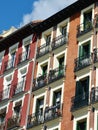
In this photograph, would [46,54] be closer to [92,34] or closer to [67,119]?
[92,34]

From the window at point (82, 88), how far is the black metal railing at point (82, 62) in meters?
1.15

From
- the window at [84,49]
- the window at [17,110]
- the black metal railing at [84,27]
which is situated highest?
the black metal railing at [84,27]

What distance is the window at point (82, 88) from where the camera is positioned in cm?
3384

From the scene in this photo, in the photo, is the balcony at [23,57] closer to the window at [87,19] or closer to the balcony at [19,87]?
the balcony at [19,87]

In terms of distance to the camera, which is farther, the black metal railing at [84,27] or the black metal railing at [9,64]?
the black metal railing at [9,64]

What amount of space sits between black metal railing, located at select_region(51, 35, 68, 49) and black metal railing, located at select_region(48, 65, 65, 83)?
2472 mm

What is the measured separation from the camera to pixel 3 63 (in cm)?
4612

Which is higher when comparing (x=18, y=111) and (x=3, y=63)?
(x=3, y=63)

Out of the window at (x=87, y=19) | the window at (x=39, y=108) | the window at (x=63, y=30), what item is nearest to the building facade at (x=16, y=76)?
the window at (x=39, y=108)

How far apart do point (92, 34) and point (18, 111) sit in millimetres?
10127

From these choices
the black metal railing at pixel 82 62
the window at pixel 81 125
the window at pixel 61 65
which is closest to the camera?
the window at pixel 81 125

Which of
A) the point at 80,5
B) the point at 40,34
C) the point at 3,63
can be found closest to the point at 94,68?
the point at 80,5

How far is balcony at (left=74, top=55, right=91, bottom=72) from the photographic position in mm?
35169

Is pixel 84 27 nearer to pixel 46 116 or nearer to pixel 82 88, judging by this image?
pixel 82 88
